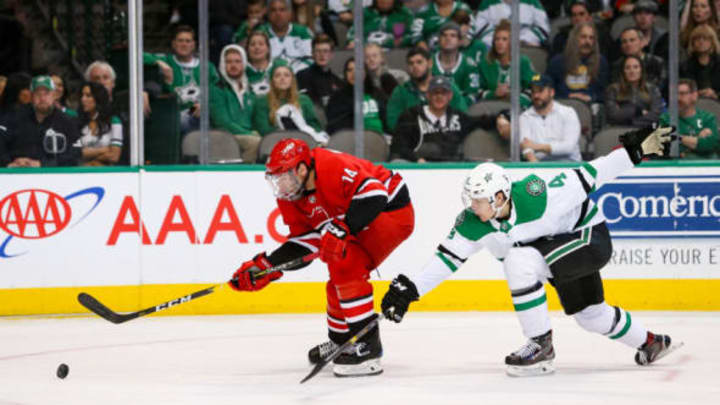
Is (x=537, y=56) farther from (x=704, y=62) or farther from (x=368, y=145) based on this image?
(x=368, y=145)

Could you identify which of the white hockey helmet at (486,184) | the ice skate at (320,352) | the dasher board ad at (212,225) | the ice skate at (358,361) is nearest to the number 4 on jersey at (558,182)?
the white hockey helmet at (486,184)

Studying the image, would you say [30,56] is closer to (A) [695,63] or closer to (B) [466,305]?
(B) [466,305]

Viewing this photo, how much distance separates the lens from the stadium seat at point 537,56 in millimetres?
7293

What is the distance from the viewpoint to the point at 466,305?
711 cm

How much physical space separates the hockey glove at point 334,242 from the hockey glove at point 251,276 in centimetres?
46

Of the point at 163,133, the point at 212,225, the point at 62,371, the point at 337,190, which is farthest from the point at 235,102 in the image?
the point at 62,371

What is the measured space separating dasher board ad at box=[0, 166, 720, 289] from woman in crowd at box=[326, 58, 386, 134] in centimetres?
45

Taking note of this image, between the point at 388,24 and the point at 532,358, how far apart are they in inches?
134

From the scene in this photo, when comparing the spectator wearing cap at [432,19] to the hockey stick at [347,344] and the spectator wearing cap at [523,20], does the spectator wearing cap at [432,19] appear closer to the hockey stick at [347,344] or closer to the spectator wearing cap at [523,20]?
the spectator wearing cap at [523,20]

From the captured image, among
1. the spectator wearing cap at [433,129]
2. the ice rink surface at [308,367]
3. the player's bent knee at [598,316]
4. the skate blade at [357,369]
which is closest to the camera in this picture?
the ice rink surface at [308,367]

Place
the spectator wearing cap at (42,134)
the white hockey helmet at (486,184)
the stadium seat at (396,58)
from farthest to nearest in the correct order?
the stadium seat at (396,58), the spectator wearing cap at (42,134), the white hockey helmet at (486,184)

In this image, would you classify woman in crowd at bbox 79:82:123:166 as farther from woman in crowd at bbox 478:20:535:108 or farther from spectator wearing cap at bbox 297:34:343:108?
woman in crowd at bbox 478:20:535:108

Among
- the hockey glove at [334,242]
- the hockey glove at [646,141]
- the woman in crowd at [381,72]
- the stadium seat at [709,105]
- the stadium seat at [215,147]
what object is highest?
the woman in crowd at [381,72]

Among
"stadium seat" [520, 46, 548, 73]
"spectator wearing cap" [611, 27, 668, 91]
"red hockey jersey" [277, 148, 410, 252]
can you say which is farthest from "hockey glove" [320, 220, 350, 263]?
"spectator wearing cap" [611, 27, 668, 91]
